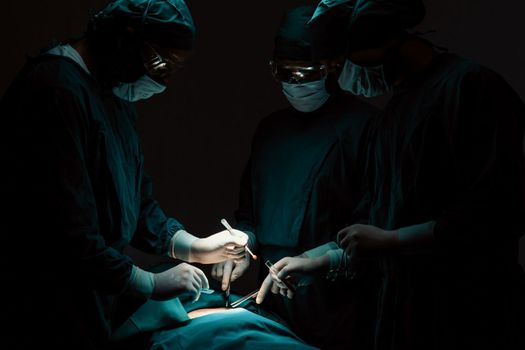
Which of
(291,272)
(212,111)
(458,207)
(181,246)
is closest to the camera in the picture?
(458,207)

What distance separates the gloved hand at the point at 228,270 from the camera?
8.60ft

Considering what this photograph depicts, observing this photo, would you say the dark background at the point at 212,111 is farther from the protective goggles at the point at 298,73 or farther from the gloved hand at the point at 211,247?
the protective goggles at the point at 298,73

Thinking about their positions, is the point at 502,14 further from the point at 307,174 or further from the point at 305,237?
the point at 305,237

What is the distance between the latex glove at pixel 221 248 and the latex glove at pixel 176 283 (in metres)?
0.20

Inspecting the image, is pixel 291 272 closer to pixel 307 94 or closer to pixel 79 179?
pixel 307 94

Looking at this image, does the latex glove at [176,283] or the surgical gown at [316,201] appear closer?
the latex glove at [176,283]

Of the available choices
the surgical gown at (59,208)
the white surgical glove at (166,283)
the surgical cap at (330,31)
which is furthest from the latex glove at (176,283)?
the surgical cap at (330,31)

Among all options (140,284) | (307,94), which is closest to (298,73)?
(307,94)

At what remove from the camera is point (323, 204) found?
2.49 metres

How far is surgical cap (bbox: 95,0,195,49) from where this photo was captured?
2.18 m

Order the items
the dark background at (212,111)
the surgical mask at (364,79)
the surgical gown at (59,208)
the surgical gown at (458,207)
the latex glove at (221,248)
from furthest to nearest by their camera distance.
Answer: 1. the dark background at (212,111)
2. the latex glove at (221,248)
3. the surgical mask at (364,79)
4. the surgical gown at (59,208)
5. the surgical gown at (458,207)

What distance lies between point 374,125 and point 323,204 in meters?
0.38

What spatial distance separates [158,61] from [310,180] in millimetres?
782

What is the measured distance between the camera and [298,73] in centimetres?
248
